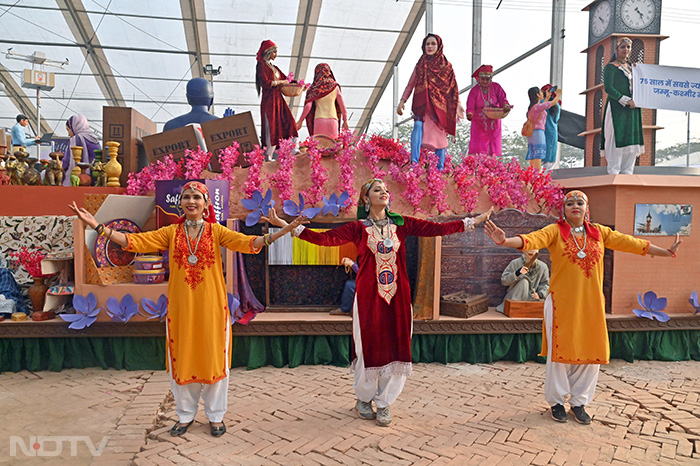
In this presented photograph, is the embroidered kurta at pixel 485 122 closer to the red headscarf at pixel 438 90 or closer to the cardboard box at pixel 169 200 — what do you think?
the red headscarf at pixel 438 90

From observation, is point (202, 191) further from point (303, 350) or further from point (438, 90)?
point (438, 90)

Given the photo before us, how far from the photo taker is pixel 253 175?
18.6 feet

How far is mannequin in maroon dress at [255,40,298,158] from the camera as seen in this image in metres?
6.44

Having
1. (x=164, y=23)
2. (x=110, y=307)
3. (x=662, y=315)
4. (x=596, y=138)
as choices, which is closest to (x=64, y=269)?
(x=110, y=307)

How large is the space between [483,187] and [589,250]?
2.50 metres

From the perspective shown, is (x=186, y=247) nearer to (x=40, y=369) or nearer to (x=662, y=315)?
(x=40, y=369)

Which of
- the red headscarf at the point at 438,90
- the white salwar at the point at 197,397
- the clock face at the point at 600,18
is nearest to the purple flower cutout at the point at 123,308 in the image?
the white salwar at the point at 197,397

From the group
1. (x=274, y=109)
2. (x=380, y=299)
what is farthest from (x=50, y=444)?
(x=274, y=109)

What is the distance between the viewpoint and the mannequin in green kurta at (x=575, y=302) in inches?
148

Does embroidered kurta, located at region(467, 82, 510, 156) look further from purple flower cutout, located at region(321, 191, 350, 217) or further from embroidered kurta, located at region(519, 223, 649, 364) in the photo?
embroidered kurta, located at region(519, 223, 649, 364)

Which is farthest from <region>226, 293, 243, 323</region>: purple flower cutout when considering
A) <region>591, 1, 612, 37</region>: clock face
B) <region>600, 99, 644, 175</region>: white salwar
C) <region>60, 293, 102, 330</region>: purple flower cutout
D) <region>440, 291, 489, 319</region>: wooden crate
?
<region>591, 1, 612, 37</region>: clock face

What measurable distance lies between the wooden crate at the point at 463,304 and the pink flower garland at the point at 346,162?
1.52 m

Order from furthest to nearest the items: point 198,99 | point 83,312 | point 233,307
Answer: point 198,99
point 233,307
point 83,312

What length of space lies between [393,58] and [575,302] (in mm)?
13141
